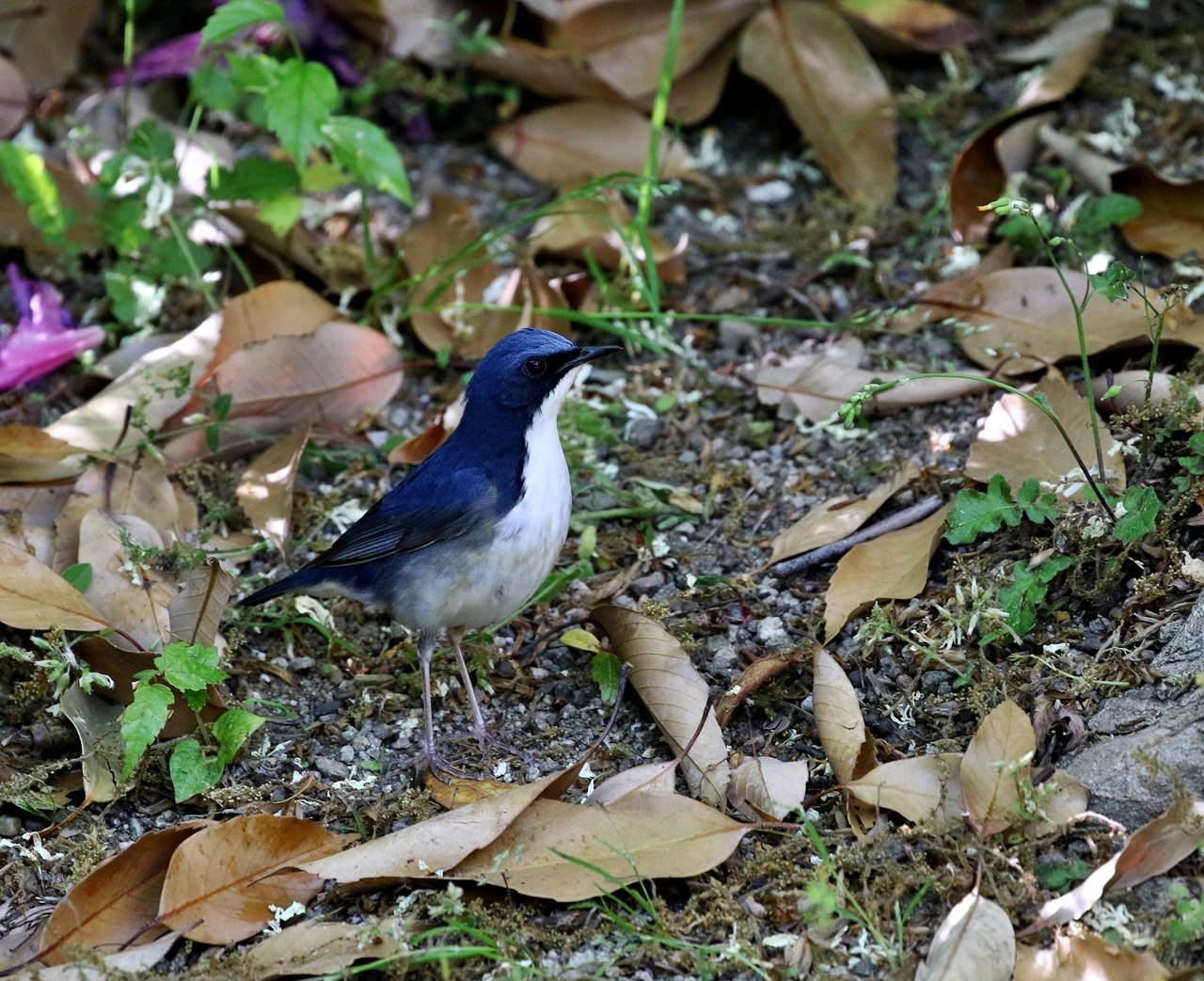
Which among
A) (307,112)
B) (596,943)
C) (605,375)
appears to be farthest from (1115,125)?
(596,943)

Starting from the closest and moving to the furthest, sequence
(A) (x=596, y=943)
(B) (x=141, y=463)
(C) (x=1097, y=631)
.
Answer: (A) (x=596, y=943) < (C) (x=1097, y=631) < (B) (x=141, y=463)

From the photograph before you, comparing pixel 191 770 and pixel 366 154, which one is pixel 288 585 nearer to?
pixel 191 770

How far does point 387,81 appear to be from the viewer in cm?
784

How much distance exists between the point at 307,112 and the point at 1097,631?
383 cm

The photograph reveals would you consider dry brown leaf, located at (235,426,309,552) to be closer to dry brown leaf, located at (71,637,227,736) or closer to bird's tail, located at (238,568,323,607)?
bird's tail, located at (238,568,323,607)

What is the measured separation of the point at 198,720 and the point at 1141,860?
2995 mm

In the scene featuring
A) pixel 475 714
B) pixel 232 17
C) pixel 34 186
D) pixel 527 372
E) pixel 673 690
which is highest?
pixel 232 17

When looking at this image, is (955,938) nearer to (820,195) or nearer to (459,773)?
Answer: (459,773)

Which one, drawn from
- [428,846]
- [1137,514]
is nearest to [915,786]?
[1137,514]

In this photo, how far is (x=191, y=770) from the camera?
479 centimetres

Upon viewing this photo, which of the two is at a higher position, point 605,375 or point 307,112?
point 307,112

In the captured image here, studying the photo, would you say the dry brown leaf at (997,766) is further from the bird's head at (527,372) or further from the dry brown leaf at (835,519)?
the bird's head at (527,372)

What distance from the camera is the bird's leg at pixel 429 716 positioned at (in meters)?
4.87

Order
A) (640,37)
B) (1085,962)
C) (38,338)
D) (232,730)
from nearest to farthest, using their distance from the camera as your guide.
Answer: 1. (1085,962)
2. (232,730)
3. (38,338)
4. (640,37)
